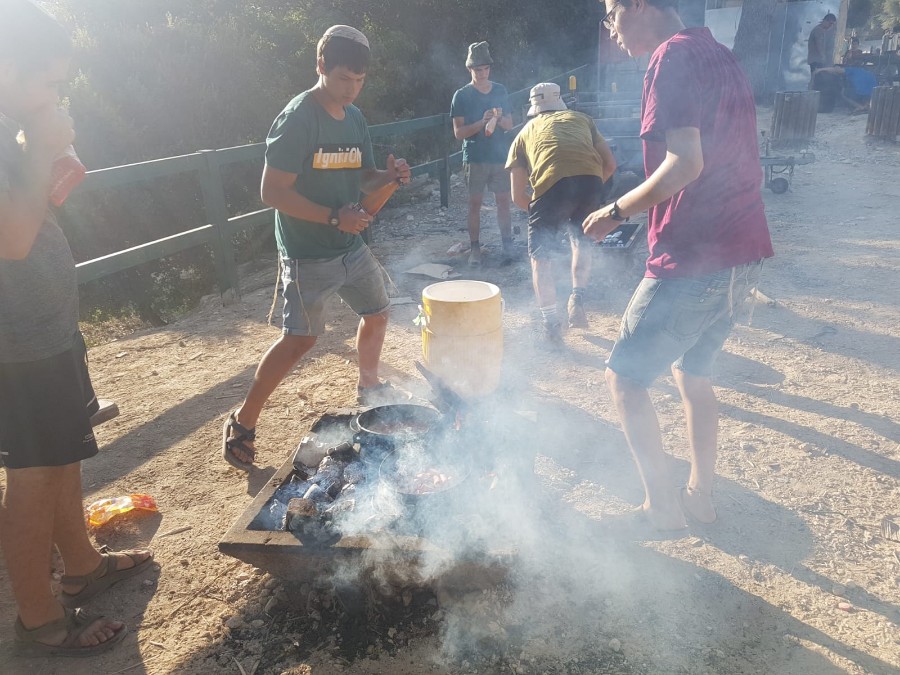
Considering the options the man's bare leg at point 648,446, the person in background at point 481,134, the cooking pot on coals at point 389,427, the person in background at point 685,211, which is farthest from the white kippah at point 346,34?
the person in background at point 481,134

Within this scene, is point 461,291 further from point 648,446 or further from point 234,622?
point 234,622

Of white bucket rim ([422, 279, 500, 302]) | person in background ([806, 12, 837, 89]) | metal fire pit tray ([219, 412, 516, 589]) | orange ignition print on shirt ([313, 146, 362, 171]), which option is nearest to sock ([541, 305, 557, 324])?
white bucket rim ([422, 279, 500, 302])

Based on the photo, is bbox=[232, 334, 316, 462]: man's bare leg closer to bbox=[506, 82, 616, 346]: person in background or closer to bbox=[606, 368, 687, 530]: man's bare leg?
bbox=[606, 368, 687, 530]: man's bare leg

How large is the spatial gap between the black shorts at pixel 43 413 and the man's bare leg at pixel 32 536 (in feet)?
0.22

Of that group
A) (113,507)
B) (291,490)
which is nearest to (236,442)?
(113,507)

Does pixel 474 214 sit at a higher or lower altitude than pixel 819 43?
lower

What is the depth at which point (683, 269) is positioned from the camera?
2406 mm

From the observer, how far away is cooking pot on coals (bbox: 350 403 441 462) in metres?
2.83

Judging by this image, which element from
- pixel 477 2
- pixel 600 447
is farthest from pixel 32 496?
pixel 477 2

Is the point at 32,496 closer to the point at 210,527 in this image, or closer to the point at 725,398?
the point at 210,527

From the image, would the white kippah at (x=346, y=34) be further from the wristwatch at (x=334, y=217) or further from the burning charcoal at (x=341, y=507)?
the burning charcoal at (x=341, y=507)

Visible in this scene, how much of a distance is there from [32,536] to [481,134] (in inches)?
229

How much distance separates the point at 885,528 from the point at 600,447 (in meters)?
1.38

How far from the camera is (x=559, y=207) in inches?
188
